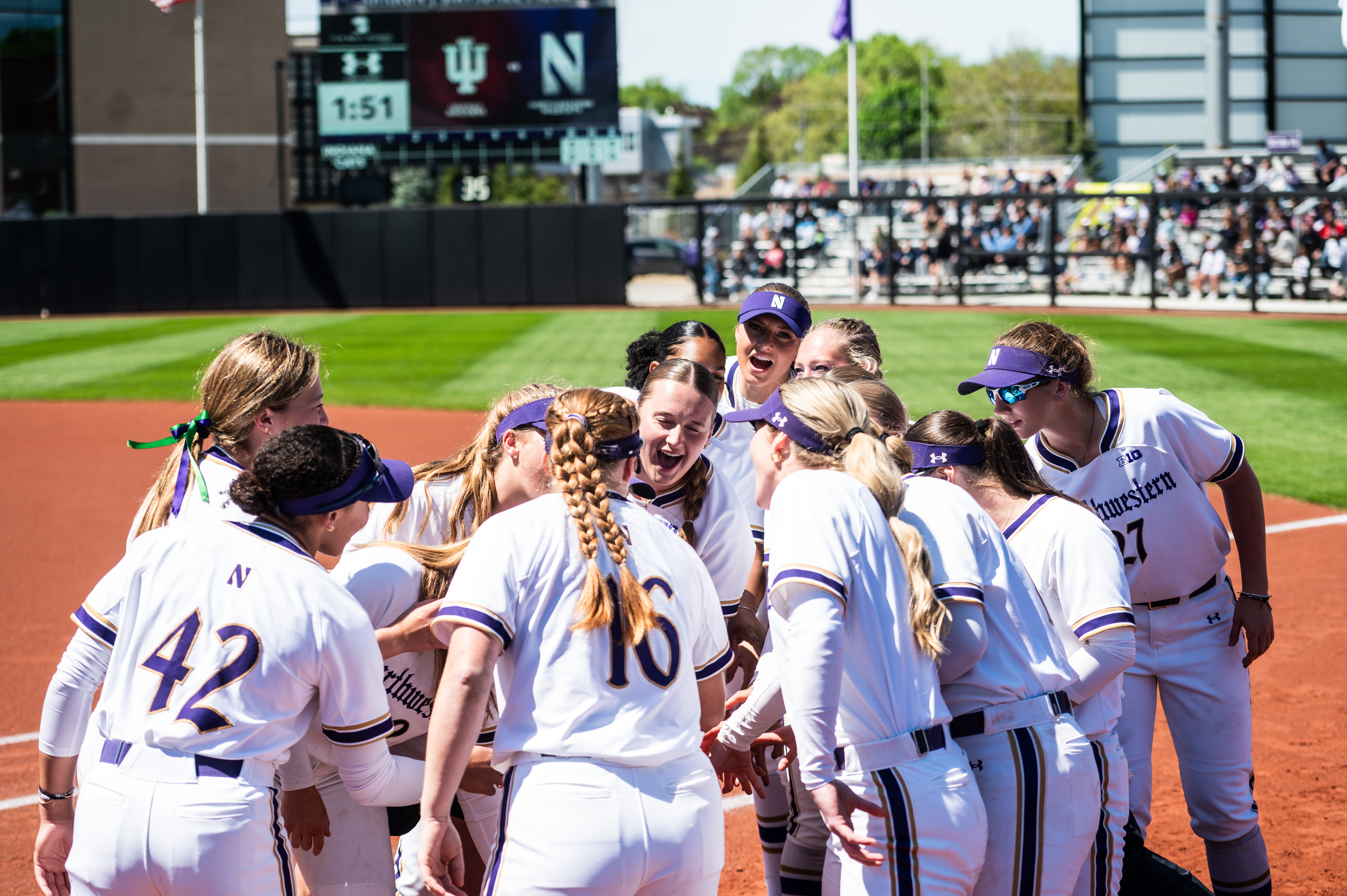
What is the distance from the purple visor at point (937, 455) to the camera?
3.03m

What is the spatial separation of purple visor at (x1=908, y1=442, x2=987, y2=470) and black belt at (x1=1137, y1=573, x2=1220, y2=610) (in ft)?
3.88

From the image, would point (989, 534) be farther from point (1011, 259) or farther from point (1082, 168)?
point (1082, 168)

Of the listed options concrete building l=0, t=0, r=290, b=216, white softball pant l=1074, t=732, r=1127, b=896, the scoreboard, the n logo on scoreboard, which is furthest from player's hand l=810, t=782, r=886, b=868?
concrete building l=0, t=0, r=290, b=216

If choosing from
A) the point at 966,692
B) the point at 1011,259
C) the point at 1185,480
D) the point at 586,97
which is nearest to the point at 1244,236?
the point at 1011,259

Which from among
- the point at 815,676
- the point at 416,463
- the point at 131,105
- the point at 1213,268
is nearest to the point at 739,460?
the point at 815,676

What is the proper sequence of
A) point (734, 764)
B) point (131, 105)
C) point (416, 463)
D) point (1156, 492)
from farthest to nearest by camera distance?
point (131, 105)
point (416, 463)
point (1156, 492)
point (734, 764)

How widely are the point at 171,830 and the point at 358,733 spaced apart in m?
0.42

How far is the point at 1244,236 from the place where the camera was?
24.5 m

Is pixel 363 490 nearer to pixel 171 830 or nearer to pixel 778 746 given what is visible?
pixel 171 830

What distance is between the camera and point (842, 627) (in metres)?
2.45

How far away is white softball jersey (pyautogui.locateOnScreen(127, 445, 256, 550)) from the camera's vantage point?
3227 millimetres

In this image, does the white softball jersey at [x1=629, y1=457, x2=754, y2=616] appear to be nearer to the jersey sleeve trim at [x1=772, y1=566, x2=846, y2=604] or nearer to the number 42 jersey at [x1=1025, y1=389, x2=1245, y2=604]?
the number 42 jersey at [x1=1025, y1=389, x2=1245, y2=604]

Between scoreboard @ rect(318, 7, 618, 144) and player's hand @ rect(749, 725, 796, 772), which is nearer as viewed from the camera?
player's hand @ rect(749, 725, 796, 772)

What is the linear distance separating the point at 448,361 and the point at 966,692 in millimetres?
16613
